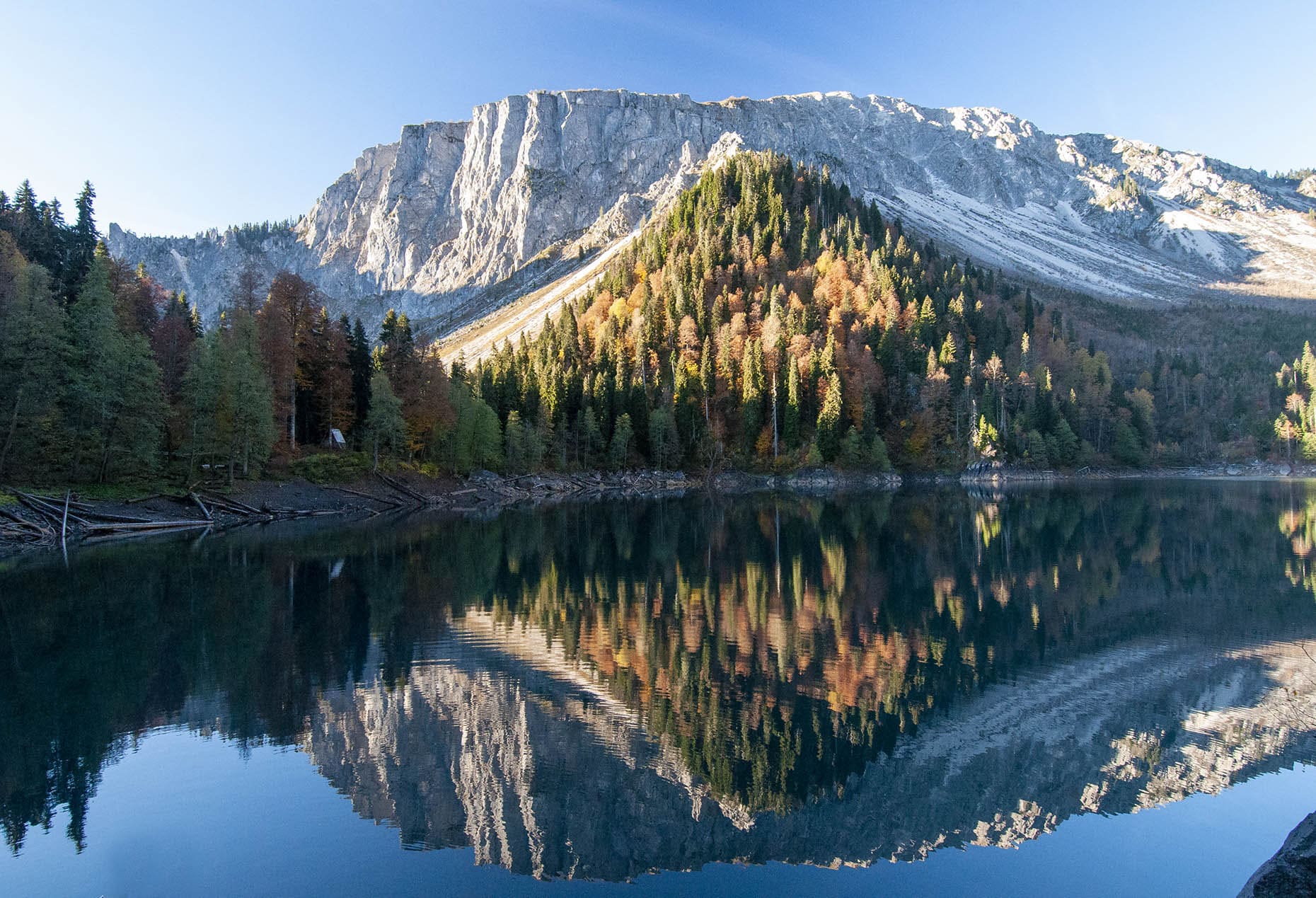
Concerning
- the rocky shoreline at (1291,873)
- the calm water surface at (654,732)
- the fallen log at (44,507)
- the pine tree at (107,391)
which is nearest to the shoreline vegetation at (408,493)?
the fallen log at (44,507)

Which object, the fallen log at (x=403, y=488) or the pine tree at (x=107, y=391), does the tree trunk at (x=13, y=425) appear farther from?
the fallen log at (x=403, y=488)

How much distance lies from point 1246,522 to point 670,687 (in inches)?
1497

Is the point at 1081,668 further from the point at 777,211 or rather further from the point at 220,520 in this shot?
the point at 777,211

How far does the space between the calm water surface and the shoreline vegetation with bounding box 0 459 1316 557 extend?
437 inches

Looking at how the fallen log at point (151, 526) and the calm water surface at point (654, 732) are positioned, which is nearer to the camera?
the calm water surface at point (654, 732)

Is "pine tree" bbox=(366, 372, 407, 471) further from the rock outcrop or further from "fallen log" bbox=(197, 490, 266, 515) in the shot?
the rock outcrop

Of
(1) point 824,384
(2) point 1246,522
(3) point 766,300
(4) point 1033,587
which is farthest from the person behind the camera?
(3) point 766,300

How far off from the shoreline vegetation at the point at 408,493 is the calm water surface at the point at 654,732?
1110 centimetres

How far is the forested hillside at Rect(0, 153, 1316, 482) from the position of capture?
122 feet

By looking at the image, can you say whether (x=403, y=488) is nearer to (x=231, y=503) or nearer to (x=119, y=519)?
(x=231, y=503)

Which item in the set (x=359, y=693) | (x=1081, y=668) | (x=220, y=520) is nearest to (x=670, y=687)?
(x=359, y=693)

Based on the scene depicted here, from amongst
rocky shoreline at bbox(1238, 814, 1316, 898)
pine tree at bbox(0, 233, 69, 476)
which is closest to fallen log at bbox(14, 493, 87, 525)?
pine tree at bbox(0, 233, 69, 476)

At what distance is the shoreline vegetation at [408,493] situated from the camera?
32.9 m

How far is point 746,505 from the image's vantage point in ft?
172
